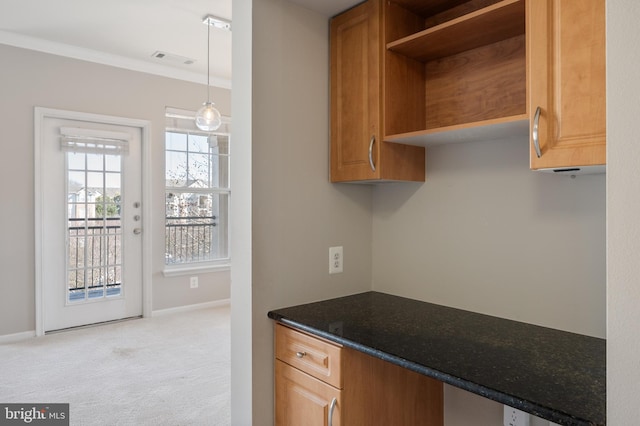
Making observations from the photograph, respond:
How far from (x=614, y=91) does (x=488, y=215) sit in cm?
90

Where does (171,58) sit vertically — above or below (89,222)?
above

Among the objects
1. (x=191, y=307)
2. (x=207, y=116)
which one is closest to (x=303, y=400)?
(x=207, y=116)

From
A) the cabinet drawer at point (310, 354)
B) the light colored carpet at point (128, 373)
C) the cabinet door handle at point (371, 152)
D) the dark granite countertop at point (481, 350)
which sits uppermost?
the cabinet door handle at point (371, 152)

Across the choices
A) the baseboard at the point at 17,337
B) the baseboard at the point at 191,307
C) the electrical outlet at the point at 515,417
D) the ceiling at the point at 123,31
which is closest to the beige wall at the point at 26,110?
the baseboard at the point at 17,337

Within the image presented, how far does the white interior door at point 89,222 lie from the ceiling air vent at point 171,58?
0.80 metres

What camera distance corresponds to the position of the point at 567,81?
1.21m

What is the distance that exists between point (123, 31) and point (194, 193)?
189cm

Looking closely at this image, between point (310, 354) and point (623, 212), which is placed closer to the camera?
point (623, 212)

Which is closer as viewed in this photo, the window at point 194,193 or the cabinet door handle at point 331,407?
the cabinet door handle at point 331,407

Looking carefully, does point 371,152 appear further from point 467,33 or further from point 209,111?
point 209,111

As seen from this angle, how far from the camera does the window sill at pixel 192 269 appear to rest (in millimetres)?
4652

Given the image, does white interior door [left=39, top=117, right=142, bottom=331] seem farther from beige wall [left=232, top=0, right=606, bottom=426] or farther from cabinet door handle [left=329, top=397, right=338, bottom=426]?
cabinet door handle [left=329, top=397, right=338, bottom=426]

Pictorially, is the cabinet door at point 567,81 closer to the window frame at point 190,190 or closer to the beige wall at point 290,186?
the beige wall at point 290,186

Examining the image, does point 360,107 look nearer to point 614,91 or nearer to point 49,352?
point 614,91
